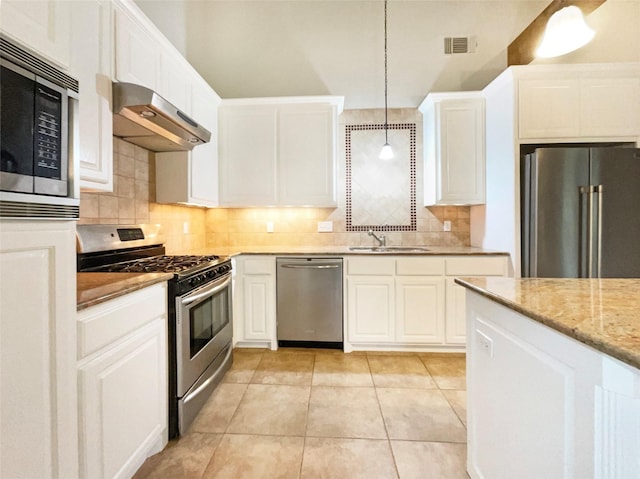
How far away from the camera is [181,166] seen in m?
2.45

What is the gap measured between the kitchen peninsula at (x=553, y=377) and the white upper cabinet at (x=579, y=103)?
5.79 feet

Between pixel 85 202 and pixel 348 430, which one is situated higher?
pixel 85 202

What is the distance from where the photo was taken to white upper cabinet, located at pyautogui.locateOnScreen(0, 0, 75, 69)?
2.42ft

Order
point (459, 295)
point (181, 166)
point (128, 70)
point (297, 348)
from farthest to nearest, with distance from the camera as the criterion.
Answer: point (297, 348)
point (459, 295)
point (181, 166)
point (128, 70)

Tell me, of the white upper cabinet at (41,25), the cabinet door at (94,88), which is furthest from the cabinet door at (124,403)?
the white upper cabinet at (41,25)

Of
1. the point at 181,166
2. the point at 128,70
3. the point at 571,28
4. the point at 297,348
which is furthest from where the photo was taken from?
the point at 297,348

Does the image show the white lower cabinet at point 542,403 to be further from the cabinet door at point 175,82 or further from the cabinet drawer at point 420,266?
the cabinet door at point 175,82

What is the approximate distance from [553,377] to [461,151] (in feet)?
8.42

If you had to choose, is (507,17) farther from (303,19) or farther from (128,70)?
(128,70)

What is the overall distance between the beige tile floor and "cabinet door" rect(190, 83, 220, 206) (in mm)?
1562

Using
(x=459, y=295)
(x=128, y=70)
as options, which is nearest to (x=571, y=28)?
(x=459, y=295)

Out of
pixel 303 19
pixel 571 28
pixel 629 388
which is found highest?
pixel 303 19

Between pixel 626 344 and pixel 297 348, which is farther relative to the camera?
pixel 297 348

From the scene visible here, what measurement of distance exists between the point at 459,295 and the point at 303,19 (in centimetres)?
251
